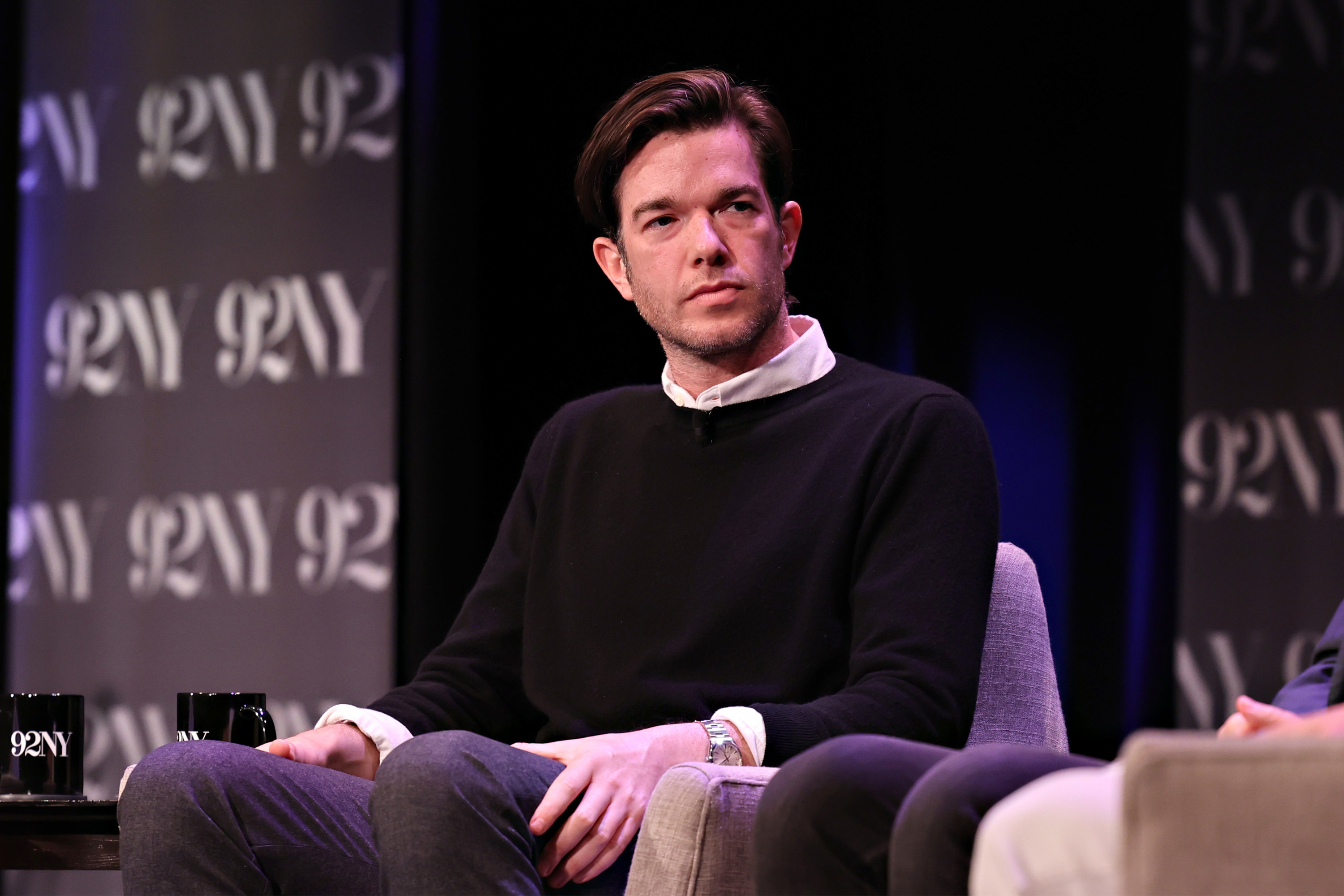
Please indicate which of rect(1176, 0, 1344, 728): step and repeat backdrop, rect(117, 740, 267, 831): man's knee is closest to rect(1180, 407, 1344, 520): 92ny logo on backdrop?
rect(1176, 0, 1344, 728): step and repeat backdrop

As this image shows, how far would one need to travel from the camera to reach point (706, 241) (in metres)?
1.81

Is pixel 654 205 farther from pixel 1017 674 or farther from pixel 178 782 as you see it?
pixel 178 782

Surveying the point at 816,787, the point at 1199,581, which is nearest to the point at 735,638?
the point at 816,787

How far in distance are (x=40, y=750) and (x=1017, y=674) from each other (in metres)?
1.12

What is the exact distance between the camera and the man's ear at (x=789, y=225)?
1.96 meters

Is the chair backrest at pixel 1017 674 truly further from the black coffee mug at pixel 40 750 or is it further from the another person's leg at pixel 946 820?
the black coffee mug at pixel 40 750

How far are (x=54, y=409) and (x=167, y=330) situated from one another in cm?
37

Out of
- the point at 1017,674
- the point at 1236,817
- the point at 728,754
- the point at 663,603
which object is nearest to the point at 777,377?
the point at 663,603

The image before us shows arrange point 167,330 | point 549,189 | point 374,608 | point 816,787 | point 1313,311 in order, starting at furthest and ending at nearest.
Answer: point 167,330, point 374,608, point 549,189, point 1313,311, point 816,787

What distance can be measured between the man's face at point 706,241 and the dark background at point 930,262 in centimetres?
113

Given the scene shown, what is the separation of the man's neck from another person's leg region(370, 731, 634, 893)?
699 mm

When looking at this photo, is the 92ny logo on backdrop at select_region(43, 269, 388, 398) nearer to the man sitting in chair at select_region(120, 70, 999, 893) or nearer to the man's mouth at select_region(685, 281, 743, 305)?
the man sitting in chair at select_region(120, 70, 999, 893)

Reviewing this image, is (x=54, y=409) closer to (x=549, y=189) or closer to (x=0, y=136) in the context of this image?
(x=0, y=136)

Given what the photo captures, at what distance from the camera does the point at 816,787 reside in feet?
3.59
